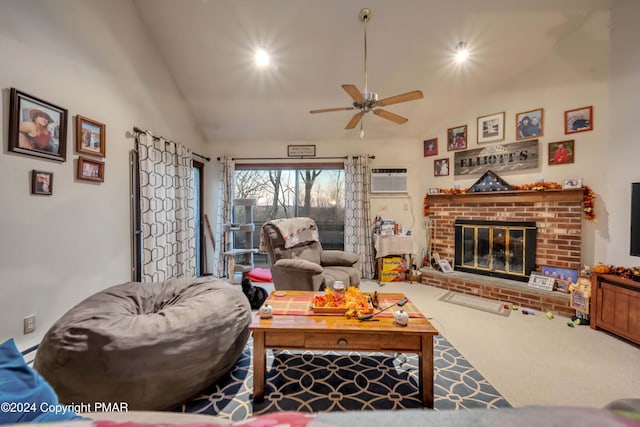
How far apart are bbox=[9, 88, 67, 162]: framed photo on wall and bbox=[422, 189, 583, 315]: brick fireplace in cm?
442

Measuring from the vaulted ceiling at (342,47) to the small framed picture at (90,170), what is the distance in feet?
5.92

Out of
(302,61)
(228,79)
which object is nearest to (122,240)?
(228,79)

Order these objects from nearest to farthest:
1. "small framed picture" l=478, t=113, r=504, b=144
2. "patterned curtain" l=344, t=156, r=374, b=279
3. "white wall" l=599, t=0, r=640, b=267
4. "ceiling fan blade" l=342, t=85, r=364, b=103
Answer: "ceiling fan blade" l=342, t=85, r=364, b=103 < "white wall" l=599, t=0, r=640, b=267 < "small framed picture" l=478, t=113, r=504, b=144 < "patterned curtain" l=344, t=156, r=374, b=279

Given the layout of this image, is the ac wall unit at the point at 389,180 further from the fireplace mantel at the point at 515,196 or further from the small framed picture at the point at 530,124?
the small framed picture at the point at 530,124

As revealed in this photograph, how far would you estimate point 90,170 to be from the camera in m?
2.29

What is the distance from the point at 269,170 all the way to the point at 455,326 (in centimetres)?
364

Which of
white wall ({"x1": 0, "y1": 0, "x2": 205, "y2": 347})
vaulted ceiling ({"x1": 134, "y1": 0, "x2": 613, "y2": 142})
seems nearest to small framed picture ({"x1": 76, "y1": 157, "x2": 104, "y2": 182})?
white wall ({"x1": 0, "y1": 0, "x2": 205, "y2": 347})

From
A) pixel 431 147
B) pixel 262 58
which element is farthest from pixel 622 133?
pixel 262 58

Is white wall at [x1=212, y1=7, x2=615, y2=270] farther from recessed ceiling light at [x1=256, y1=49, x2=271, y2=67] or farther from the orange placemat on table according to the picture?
the orange placemat on table

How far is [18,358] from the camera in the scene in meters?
0.80

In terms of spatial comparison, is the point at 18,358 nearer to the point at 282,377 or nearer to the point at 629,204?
the point at 282,377

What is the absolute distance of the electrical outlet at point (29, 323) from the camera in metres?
1.82

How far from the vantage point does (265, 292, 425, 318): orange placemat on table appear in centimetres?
173

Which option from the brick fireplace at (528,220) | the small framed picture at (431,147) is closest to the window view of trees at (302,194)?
the small framed picture at (431,147)
